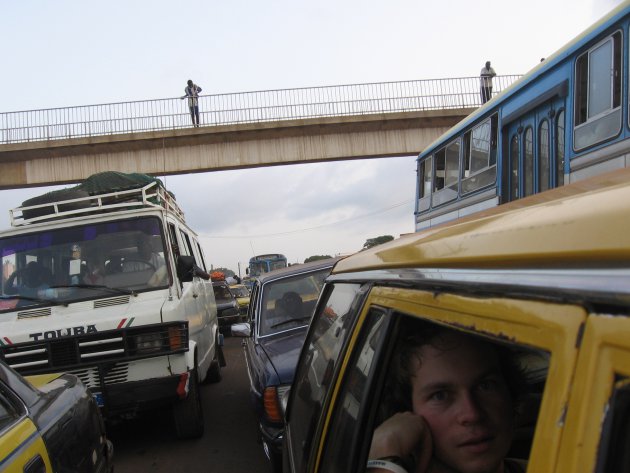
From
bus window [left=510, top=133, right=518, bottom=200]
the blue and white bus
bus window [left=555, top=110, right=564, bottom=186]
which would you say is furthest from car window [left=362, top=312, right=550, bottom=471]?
bus window [left=510, top=133, right=518, bottom=200]

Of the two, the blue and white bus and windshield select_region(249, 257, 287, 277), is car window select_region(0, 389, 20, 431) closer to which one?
the blue and white bus

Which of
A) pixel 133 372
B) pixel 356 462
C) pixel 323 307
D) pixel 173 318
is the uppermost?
pixel 323 307

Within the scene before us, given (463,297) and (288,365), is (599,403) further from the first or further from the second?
(288,365)

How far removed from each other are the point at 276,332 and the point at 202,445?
1457mm

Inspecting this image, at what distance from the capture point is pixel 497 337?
3.02 ft

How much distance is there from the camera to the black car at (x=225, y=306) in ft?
49.2

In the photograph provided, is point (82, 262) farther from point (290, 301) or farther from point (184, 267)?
point (290, 301)

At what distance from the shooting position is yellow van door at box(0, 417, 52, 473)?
224 centimetres

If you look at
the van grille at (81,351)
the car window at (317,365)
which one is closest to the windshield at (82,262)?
the van grille at (81,351)

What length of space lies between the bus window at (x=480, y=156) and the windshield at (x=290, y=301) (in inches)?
139

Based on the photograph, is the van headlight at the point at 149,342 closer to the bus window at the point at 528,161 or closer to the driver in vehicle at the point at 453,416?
the driver in vehicle at the point at 453,416

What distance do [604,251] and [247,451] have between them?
5510 mm

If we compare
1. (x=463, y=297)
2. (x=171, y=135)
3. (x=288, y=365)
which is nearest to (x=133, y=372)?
(x=288, y=365)

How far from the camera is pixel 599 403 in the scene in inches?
27.0
